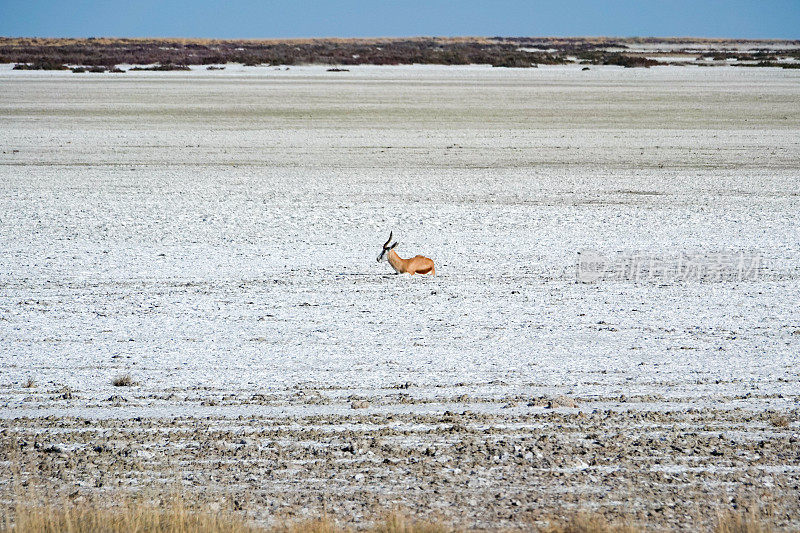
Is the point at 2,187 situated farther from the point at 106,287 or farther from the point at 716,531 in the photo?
the point at 716,531

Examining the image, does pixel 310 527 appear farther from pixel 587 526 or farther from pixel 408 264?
pixel 408 264

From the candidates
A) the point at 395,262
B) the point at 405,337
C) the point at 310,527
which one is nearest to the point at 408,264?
the point at 395,262

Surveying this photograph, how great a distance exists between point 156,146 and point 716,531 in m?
20.5

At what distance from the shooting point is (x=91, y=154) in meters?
21.8

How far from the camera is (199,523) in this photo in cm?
468

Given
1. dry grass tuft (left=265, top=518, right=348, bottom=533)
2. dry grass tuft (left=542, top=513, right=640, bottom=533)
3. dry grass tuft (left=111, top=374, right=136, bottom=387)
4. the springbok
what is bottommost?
dry grass tuft (left=111, top=374, right=136, bottom=387)

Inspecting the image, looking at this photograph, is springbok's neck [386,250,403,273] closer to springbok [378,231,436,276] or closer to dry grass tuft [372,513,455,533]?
springbok [378,231,436,276]

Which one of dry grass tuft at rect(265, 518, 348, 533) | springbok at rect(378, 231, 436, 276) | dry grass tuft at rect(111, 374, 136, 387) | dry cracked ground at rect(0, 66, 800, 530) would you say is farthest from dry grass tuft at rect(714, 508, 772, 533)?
springbok at rect(378, 231, 436, 276)

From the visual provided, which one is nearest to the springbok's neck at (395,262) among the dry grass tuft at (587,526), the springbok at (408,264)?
the springbok at (408,264)

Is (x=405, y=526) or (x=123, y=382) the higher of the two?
(x=405, y=526)

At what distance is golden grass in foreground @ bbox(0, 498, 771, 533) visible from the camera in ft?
15.2

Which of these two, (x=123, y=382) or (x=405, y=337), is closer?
(x=123, y=382)

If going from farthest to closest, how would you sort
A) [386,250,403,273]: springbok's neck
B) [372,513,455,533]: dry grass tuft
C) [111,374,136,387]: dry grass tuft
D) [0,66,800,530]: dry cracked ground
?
[386,250,403,273]: springbok's neck < [111,374,136,387]: dry grass tuft < [0,66,800,530]: dry cracked ground < [372,513,455,533]: dry grass tuft

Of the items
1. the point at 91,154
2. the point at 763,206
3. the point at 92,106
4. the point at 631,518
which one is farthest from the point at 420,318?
the point at 92,106
